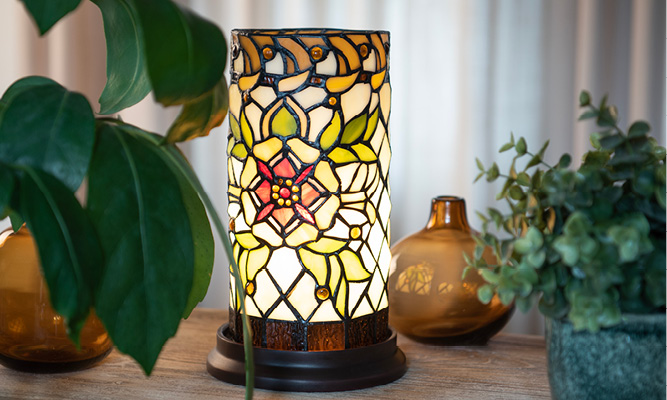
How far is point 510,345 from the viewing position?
0.92 metres

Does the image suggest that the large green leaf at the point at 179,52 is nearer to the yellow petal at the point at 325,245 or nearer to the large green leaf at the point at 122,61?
the large green leaf at the point at 122,61

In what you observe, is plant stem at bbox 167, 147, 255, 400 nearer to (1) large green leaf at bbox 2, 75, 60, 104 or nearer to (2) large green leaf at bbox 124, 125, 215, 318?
(2) large green leaf at bbox 124, 125, 215, 318

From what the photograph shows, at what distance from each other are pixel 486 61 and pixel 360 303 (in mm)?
944

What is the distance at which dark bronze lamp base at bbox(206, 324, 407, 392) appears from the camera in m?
0.73

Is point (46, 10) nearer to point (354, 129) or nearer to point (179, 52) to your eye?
point (179, 52)

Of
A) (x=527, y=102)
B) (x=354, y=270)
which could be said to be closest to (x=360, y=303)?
(x=354, y=270)

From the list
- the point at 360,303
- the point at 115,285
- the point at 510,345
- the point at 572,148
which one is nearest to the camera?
the point at 115,285

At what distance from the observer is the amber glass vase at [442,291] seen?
88 cm

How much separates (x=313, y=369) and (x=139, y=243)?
25 centimetres

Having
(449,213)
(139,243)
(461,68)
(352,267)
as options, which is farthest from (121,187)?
(461,68)

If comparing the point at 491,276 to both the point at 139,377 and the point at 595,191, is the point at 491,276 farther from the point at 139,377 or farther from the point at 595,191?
the point at 139,377

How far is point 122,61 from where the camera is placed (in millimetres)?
690

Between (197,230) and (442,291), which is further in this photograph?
(442,291)

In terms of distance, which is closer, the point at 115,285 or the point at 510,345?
the point at 115,285
